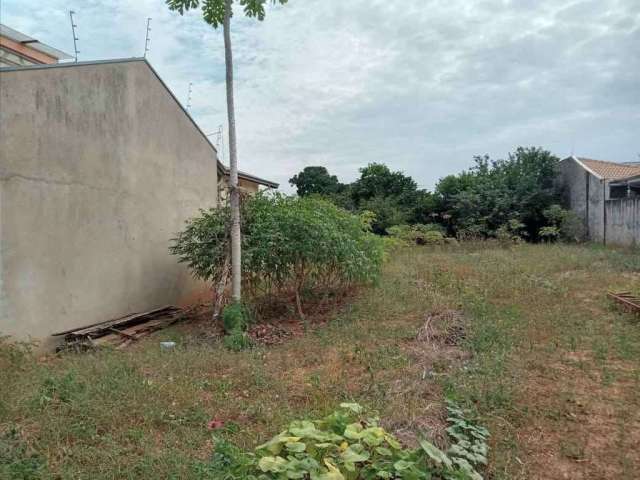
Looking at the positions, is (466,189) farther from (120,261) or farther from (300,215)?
(120,261)

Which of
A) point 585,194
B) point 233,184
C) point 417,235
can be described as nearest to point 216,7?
point 233,184

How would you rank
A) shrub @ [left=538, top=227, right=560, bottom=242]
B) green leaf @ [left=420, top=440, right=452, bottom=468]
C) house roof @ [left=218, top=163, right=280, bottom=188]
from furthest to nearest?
shrub @ [left=538, top=227, right=560, bottom=242] < house roof @ [left=218, top=163, right=280, bottom=188] < green leaf @ [left=420, top=440, right=452, bottom=468]

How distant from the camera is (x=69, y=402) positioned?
3.62 m

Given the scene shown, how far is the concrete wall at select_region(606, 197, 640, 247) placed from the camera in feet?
44.6

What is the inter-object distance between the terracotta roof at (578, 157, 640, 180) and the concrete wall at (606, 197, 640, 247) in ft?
4.32

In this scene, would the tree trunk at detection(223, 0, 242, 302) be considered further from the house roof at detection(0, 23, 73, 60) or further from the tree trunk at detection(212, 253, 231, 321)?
the house roof at detection(0, 23, 73, 60)

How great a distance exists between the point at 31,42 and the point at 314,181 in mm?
20767

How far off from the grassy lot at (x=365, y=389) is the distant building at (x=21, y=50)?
Result: 3.93 metres

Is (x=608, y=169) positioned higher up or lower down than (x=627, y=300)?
higher up

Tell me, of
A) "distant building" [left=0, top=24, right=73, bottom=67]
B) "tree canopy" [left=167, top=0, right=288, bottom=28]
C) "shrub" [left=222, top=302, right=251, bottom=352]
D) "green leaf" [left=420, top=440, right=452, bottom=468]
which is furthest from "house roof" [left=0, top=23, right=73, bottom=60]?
"green leaf" [left=420, top=440, right=452, bottom=468]

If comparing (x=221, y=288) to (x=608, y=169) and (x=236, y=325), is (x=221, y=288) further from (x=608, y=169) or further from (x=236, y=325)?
(x=608, y=169)

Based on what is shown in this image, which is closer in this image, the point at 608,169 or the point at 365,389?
the point at 365,389

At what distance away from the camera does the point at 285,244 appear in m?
6.64

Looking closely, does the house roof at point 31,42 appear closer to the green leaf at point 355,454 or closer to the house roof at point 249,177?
the house roof at point 249,177
